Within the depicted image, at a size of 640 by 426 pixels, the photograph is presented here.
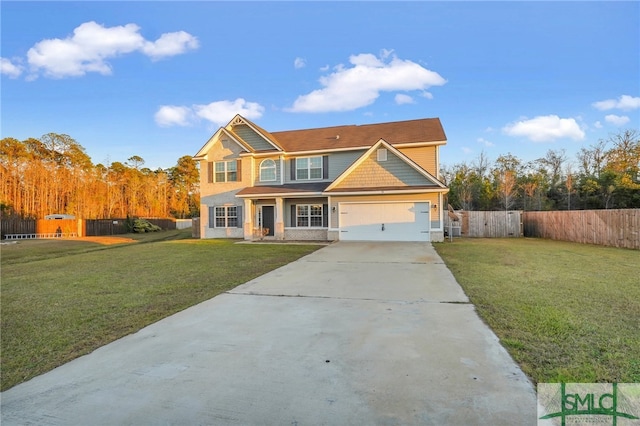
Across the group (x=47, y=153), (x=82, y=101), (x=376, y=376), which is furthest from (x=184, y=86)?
(x=47, y=153)

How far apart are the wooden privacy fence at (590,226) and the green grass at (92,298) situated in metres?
14.3

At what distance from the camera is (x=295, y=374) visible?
9.96ft

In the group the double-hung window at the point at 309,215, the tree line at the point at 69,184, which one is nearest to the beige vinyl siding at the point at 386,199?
the double-hung window at the point at 309,215

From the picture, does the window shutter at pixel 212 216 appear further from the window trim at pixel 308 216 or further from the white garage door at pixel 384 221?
the white garage door at pixel 384 221

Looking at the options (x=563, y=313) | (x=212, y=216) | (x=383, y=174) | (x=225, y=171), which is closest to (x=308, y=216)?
(x=383, y=174)

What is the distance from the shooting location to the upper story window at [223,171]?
65.8 ft

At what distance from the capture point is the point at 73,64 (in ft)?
49.8

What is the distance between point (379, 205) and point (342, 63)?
855 cm

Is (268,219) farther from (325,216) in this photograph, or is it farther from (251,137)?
(251,137)

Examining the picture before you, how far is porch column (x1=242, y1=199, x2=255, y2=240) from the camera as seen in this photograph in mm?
18917

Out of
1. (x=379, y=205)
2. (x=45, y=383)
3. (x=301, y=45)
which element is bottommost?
(x=45, y=383)

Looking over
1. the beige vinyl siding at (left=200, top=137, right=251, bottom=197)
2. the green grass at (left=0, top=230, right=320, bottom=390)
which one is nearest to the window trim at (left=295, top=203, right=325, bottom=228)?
the beige vinyl siding at (left=200, top=137, right=251, bottom=197)

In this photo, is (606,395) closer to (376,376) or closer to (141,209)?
(376,376)

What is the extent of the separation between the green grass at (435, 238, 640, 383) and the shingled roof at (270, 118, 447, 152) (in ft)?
34.0
